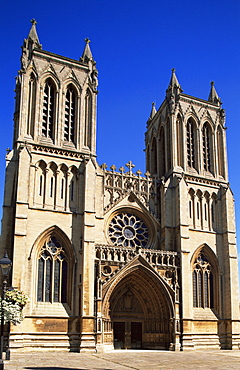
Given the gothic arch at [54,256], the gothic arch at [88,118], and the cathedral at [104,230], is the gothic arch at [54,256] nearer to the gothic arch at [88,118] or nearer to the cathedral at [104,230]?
the cathedral at [104,230]

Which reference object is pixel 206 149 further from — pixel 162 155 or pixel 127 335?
pixel 127 335

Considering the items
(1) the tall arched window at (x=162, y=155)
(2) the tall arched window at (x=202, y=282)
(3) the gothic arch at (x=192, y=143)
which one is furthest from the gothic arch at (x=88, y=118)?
(2) the tall arched window at (x=202, y=282)

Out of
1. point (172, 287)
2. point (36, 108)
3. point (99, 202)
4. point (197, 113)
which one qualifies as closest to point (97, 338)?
point (172, 287)

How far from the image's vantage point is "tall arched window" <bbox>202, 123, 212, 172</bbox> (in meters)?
40.4

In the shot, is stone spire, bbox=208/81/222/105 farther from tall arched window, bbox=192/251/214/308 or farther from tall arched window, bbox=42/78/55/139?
tall arched window, bbox=42/78/55/139

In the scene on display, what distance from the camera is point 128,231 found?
35.7 m

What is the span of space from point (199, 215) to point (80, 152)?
11.6m

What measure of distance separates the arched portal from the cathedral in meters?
0.08

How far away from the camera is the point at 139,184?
37.3 m

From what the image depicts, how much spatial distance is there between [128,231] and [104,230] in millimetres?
2418

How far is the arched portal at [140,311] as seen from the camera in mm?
32688

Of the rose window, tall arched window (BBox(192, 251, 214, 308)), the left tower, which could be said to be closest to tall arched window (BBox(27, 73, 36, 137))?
the left tower

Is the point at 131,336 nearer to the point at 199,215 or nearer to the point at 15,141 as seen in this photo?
the point at 199,215

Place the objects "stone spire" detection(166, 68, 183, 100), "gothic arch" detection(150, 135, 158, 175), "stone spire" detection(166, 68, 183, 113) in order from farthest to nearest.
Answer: "gothic arch" detection(150, 135, 158, 175) < "stone spire" detection(166, 68, 183, 100) < "stone spire" detection(166, 68, 183, 113)
